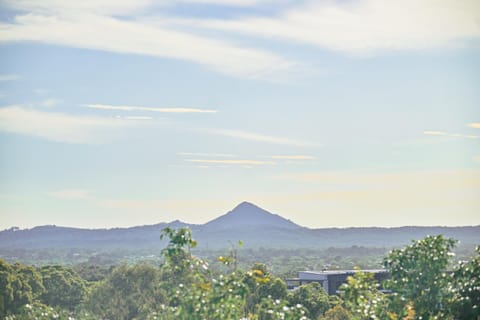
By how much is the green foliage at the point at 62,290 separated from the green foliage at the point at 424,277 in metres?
21.1

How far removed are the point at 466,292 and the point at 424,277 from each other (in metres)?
0.51

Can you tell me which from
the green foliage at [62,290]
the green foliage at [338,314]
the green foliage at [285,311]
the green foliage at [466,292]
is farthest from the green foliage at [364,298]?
the green foliage at [62,290]

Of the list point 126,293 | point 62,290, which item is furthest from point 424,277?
point 62,290

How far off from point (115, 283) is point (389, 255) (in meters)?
18.0

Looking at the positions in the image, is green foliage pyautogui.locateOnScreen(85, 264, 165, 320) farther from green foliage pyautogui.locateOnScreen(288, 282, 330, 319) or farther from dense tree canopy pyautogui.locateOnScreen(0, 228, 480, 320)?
dense tree canopy pyautogui.locateOnScreen(0, 228, 480, 320)

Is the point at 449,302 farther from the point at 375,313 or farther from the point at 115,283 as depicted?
the point at 115,283

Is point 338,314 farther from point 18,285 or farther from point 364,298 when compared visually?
point 364,298

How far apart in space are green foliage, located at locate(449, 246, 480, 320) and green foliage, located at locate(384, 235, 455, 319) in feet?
0.42

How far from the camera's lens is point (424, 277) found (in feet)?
31.9

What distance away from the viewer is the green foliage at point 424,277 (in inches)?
382

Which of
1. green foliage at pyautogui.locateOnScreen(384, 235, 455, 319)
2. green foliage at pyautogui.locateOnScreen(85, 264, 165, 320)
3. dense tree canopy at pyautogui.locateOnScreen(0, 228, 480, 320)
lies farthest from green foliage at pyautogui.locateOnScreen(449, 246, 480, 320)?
green foliage at pyautogui.locateOnScreen(85, 264, 165, 320)

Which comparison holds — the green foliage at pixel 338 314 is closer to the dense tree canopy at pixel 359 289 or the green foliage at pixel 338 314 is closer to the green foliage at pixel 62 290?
the green foliage at pixel 62 290

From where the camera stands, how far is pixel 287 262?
115500mm

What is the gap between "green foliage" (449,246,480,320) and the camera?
950cm
